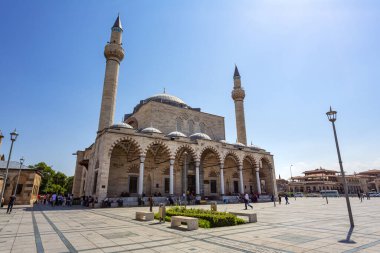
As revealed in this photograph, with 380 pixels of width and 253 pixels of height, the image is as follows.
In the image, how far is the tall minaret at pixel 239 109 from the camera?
34.6 meters

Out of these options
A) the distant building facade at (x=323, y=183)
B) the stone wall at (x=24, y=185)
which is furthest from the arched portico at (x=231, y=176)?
the distant building facade at (x=323, y=183)

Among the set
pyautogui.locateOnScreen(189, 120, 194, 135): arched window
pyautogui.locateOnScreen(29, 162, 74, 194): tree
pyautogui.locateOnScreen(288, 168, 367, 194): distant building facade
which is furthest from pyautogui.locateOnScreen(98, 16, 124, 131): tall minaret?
pyautogui.locateOnScreen(288, 168, 367, 194): distant building facade

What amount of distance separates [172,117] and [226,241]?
2441 cm

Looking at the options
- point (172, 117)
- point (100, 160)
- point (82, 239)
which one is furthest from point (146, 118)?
point (82, 239)

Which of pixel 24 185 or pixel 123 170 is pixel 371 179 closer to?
pixel 123 170

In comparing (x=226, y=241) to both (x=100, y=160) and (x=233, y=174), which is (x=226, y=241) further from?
(x=233, y=174)

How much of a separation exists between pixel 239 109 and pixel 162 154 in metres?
16.2

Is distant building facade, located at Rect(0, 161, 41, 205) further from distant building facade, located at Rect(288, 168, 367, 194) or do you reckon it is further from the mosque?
distant building facade, located at Rect(288, 168, 367, 194)

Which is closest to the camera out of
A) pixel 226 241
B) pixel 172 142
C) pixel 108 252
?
pixel 108 252

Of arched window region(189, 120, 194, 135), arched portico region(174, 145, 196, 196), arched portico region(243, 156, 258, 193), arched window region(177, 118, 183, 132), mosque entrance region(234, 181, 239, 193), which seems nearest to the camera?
arched portico region(174, 145, 196, 196)

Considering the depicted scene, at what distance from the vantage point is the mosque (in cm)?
2172

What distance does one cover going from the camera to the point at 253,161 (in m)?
31.9

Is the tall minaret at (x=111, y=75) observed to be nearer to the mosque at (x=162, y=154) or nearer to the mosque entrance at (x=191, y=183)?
the mosque at (x=162, y=154)

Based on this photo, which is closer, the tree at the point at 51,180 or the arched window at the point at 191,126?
the arched window at the point at 191,126
